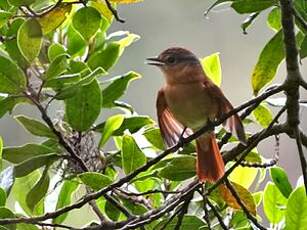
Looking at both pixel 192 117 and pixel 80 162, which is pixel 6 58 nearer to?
pixel 80 162

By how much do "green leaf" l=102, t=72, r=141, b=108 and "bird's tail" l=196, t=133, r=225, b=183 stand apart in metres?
0.15

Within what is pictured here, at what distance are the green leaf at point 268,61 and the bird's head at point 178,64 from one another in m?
0.23

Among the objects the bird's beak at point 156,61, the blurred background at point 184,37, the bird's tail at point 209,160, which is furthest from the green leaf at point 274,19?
the blurred background at point 184,37

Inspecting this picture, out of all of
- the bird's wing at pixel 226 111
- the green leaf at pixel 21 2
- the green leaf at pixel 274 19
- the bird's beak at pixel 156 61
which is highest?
the green leaf at pixel 21 2

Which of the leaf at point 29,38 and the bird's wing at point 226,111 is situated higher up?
the leaf at point 29,38

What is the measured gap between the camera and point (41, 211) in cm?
118

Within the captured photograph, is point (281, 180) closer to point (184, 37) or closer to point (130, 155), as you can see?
point (130, 155)

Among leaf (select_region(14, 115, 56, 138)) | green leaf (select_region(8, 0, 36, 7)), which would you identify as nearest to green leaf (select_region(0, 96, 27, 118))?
leaf (select_region(14, 115, 56, 138))

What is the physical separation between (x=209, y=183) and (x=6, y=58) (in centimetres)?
37

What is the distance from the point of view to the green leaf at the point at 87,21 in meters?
1.09

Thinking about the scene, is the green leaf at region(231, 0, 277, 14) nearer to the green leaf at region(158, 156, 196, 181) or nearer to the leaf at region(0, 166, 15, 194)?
the green leaf at region(158, 156, 196, 181)

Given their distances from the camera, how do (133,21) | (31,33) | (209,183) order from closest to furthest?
(31,33) → (209,183) → (133,21)

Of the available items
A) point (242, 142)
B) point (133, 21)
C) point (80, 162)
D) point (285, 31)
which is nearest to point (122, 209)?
point (80, 162)

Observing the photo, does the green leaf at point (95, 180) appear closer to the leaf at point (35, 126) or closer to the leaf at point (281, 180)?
the leaf at point (35, 126)
